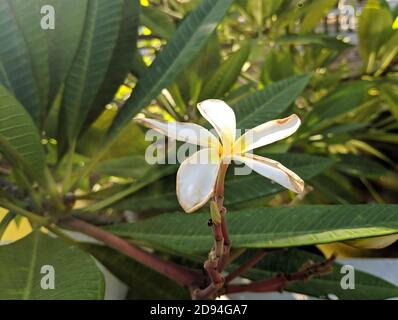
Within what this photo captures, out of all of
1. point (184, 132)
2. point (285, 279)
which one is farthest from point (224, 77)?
point (184, 132)

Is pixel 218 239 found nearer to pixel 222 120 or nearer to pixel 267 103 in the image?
pixel 222 120

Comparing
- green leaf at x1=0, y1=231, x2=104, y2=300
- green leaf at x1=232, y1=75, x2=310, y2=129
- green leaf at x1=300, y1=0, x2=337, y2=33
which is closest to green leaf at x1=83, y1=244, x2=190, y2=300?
green leaf at x1=0, y1=231, x2=104, y2=300

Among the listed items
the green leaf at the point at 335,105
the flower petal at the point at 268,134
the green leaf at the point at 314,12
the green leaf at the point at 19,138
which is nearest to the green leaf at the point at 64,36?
the green leaf at the point at 19,138

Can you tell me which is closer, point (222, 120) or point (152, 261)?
point (222, 120)

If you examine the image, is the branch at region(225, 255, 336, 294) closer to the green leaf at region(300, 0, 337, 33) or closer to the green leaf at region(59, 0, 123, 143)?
the green leaf at region(59, 0, 123, 143)

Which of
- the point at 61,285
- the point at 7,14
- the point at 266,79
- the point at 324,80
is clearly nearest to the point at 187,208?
the point at 61,285

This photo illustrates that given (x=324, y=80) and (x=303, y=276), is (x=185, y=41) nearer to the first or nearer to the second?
(x=303, y=276)
